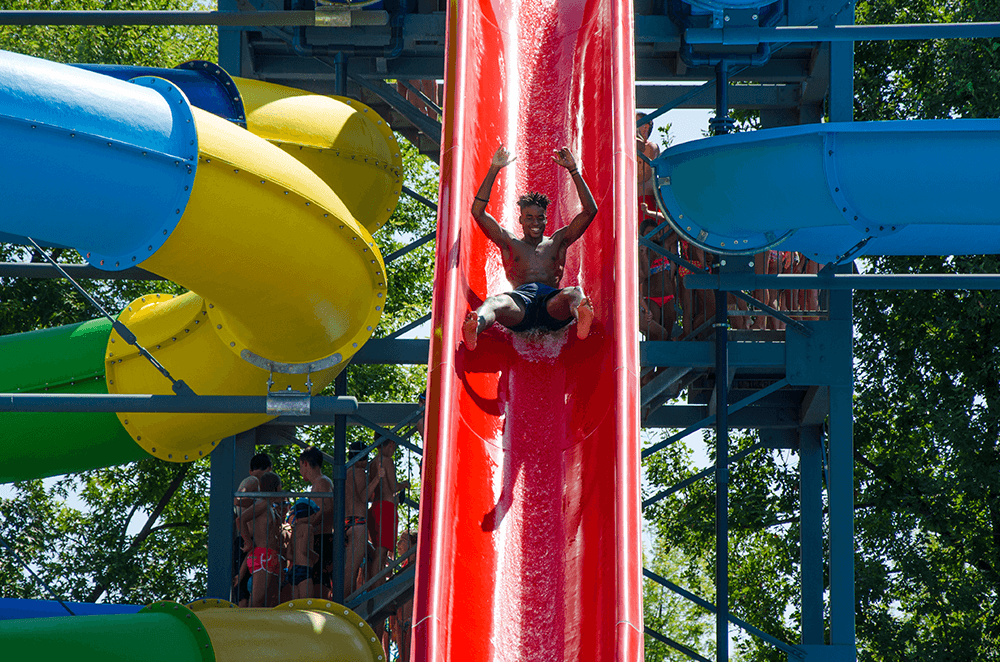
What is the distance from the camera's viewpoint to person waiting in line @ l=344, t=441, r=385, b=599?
389 inches

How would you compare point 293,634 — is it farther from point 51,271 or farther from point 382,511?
point 51,271

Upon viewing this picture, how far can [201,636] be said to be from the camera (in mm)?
7844

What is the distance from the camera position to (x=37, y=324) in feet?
60.8

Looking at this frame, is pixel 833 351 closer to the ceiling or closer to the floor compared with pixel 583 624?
closer to the ceiling

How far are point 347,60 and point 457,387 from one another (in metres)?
4.66

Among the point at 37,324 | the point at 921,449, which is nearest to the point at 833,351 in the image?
the point at 921,449

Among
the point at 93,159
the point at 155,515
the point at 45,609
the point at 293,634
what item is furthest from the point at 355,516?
the point at 155,515

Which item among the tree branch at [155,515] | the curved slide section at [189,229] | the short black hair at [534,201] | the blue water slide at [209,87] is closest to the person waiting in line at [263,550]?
the curved slide section at [189,229]

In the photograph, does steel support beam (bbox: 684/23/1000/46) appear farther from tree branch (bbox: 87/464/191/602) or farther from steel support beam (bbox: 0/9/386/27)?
tree branch (bbox: 87/464/191/602)

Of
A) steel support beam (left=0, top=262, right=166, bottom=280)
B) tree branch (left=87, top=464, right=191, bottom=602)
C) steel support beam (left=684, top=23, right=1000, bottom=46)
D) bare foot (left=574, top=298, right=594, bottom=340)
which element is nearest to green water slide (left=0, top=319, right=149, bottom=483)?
steel support beam (left=0, top=262, right=166, bottom=280)

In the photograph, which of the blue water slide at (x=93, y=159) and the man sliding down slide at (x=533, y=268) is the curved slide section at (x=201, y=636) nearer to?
the blue water slide at (x=93, y=159)

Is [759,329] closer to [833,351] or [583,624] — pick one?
[833,351]

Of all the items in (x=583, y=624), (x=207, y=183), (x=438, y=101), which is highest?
(x=438, y=101)

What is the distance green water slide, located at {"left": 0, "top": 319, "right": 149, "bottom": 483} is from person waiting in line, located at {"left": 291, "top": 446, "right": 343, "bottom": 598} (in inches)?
53.0
